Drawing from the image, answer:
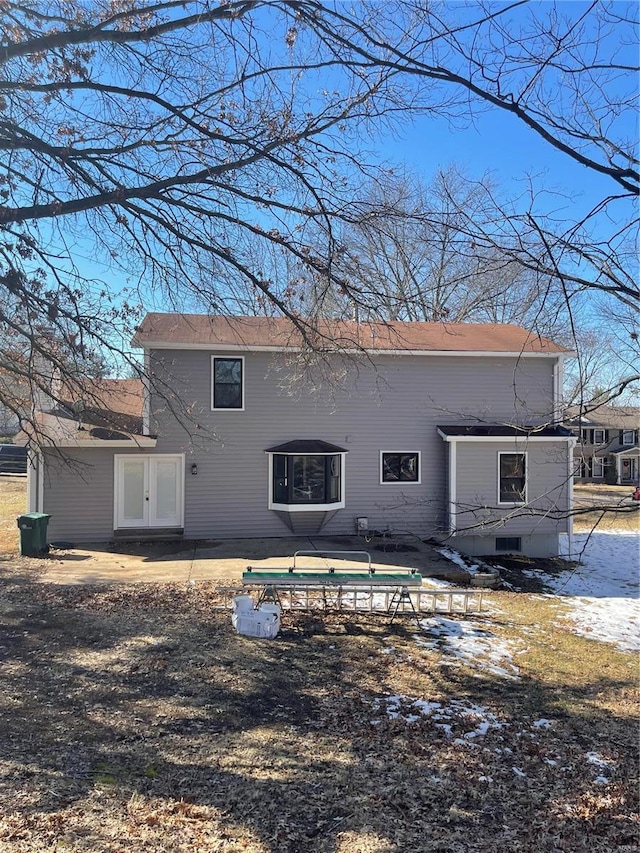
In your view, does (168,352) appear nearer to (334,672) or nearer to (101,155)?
(101,155)

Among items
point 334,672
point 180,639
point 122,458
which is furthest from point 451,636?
point 122,458

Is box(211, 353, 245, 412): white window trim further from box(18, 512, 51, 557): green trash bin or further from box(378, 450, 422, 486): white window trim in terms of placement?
box(18, 512, 51, 557): green trash bin

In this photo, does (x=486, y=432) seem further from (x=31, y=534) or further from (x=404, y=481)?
(x=31, y=534)

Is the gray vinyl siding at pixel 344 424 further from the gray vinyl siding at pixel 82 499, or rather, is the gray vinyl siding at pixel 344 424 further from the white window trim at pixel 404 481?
the gray vinyl siding at pixel 82 499

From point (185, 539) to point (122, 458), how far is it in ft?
8.27

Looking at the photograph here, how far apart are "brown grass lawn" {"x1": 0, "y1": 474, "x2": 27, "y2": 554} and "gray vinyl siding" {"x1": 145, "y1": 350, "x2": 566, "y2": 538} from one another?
171 inches

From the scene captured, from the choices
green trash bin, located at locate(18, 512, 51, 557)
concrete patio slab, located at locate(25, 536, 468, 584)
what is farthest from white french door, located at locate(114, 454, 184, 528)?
green trash bin, located at locate(18, 512, 51, 557)

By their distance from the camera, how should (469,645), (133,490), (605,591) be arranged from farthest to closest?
(133,490), (605,591), (469,645)

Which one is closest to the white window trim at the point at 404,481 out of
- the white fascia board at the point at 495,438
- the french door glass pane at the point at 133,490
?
the white fascia board at the point at 495,438

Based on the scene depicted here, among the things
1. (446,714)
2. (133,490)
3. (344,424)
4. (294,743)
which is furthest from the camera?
(344,424)

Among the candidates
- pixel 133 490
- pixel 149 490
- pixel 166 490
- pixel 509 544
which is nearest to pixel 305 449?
pixel 166 490

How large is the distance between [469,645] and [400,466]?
792cm

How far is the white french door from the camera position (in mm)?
14125

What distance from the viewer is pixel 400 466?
1545 centimetres
